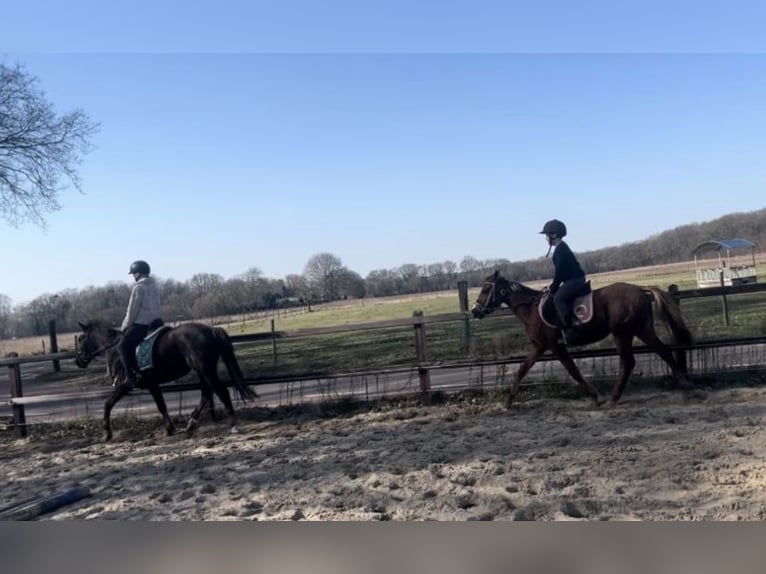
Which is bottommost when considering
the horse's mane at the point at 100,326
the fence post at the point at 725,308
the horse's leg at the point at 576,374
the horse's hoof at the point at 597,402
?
the horse's hoof at the point at 597,402

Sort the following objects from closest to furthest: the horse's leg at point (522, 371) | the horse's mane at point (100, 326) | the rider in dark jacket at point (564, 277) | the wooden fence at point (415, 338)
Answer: the rider in dark jacket at point (564, 277)
the horse's leg at point (522, 371)
the wooden fence at point (415, 338)
the horse's mane at point (100, 326)

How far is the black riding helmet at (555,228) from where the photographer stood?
270 inches

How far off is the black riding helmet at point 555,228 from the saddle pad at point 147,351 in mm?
4835

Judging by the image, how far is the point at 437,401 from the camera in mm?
8086

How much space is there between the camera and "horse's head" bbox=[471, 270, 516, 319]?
7.57 meters

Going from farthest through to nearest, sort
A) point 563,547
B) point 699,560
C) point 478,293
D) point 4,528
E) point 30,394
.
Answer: point 30,394, point 478,293, point 4,528, point 563,547, point 699,560

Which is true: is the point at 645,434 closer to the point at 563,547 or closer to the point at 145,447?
the point at 563,547

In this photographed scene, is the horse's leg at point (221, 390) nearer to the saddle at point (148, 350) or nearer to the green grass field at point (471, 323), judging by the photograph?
the green grass field at point (471, 323)

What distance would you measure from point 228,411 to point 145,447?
1.07 metres

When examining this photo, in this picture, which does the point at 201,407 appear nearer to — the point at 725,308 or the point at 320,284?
the point at 320,284

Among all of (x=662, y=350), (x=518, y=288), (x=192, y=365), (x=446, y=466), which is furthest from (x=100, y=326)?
(x=662, y=350)

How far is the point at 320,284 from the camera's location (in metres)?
6.96

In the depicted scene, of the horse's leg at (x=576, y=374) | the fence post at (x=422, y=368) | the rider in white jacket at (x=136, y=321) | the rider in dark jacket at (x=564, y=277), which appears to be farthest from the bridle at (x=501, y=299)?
the rider in white jacket at (x=136, y=321)

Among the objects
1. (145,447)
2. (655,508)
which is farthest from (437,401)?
(655,508)
